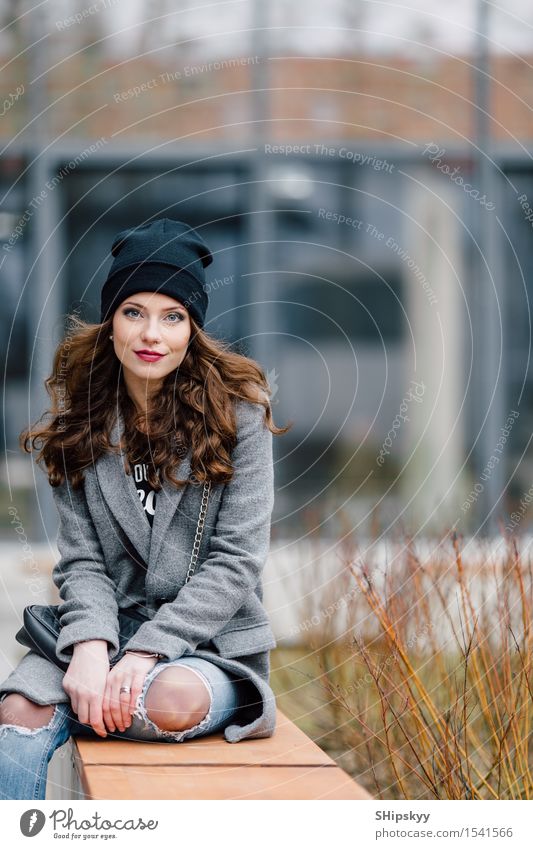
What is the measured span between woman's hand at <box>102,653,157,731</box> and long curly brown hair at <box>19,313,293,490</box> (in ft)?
1.27

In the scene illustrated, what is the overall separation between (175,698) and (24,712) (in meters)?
0.31

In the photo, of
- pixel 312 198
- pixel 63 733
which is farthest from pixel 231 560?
pixel 312 198

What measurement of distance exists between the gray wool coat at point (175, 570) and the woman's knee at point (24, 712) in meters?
0.02

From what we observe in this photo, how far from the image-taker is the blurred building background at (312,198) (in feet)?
17.1

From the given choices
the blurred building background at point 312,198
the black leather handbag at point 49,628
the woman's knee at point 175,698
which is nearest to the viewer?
the woman's knee at point 175,698

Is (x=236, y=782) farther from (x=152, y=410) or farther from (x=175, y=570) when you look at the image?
(x=152, y=410)

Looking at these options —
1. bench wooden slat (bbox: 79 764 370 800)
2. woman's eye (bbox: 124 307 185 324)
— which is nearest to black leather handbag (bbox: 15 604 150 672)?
bench wooden slat (bbox: 79 764 370 800)

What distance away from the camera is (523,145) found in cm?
564

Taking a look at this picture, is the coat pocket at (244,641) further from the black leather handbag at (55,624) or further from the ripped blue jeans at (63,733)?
the black leather handbag at (55,624)

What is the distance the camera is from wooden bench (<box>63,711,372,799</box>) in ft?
6.67

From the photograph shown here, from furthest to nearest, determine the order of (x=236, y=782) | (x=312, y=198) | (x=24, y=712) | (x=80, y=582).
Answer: (x=312, y=198) → (x=80, y=582) → (x=24, y=712) → (x=236, y=782)

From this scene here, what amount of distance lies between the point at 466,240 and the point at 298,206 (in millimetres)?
932

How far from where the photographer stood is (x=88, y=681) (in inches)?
84.1

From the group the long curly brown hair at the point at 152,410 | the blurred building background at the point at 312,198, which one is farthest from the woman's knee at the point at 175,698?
the blurred building background at the point at 312,198
